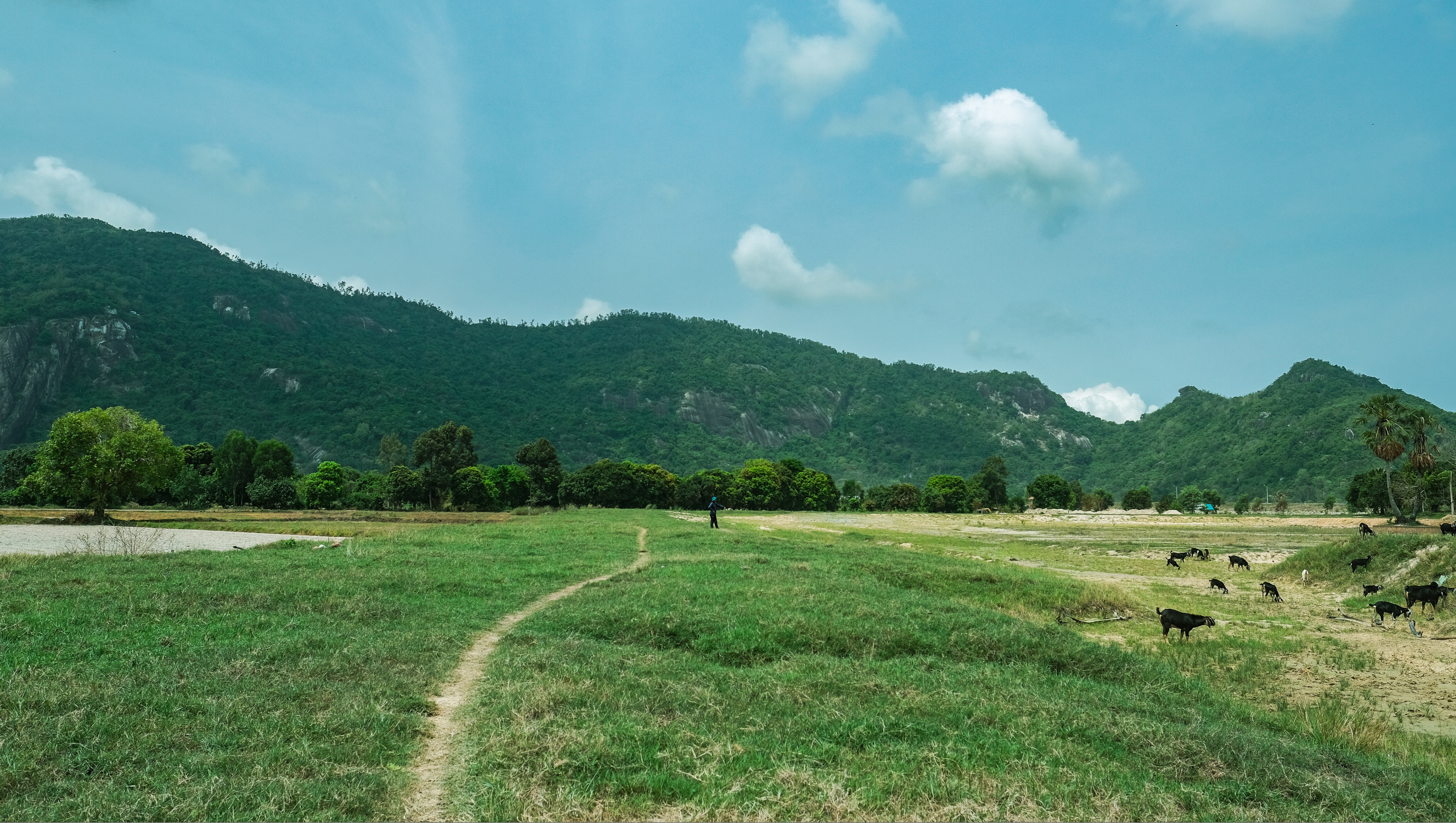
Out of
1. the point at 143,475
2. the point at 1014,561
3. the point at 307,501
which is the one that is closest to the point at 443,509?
the point at 307,501

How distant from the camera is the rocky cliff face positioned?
179125 millimetres

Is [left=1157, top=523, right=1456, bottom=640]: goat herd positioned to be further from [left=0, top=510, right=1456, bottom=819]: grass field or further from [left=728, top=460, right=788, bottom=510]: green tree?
[left=728, top=460, right=788, bottom=510]: green tree

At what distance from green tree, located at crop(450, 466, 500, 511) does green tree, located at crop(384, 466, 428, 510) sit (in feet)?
15.2

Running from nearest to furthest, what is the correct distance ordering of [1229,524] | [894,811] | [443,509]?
[894,811] → [1229,524] → [443,509]

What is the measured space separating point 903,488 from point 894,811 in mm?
152251

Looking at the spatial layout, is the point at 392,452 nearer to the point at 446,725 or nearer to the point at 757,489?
the point at 757,489

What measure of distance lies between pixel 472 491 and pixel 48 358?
165 m

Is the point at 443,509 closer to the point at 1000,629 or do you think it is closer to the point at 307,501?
the point at 307,501

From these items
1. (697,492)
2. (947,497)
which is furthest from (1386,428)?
(697,492)

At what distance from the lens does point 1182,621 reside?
19.8 meters

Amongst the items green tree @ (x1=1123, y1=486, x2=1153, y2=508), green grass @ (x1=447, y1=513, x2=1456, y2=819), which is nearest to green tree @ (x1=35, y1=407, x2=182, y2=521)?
green grass @ (x1=447, y1=513, x2=1456, y2=819)

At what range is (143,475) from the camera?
57.1 metres

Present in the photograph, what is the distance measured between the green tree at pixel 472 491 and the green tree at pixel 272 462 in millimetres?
22664

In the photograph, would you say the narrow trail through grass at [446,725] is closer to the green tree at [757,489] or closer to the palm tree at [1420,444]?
the palm tree at [1420,444]
